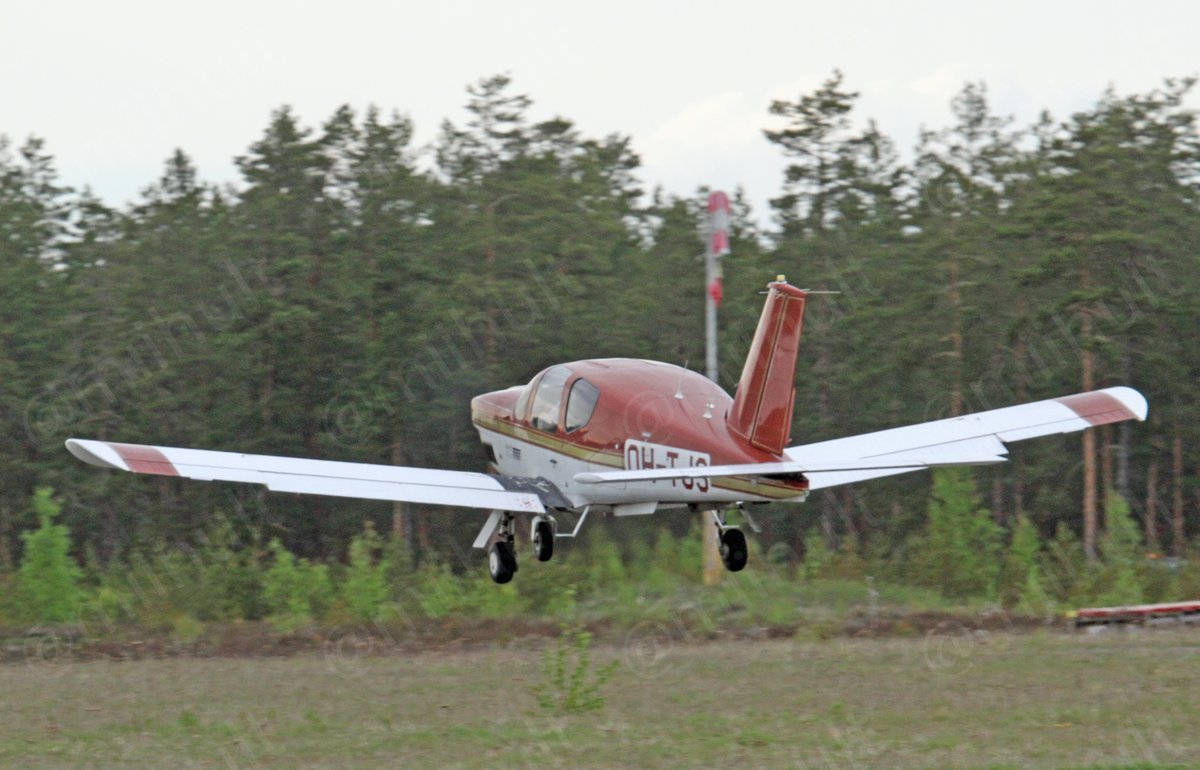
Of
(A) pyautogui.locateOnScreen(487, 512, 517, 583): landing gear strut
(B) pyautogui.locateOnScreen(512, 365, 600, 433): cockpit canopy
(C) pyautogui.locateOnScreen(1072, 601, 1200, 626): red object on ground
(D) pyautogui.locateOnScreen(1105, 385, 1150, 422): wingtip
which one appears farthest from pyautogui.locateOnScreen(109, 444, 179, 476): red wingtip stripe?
(C) pyautogui.locateOnScreen(1072, 601, 1200, 626): red object on ground

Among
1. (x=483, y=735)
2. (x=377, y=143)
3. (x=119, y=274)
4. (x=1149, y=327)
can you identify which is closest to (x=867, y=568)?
(x=1149, y=327)

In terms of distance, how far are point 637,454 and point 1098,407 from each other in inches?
250

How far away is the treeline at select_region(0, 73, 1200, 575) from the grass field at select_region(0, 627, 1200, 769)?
63.7 ft

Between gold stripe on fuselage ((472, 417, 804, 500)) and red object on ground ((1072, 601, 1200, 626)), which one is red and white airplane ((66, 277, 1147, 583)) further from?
red object on ground ((1072, 601, 1200, 626))

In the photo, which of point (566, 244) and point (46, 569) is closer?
point (46, 569)

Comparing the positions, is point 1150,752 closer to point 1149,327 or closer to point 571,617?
point 571,617

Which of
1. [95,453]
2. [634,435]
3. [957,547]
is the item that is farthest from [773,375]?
[957,547]

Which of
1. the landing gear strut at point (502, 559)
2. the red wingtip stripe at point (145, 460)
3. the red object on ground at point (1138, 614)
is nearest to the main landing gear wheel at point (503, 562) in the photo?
the landing gear strut at point (502, 559)

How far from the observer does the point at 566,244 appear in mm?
55094

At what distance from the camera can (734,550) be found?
15.3 metres

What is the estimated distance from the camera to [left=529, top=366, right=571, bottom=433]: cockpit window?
1639 centimetres

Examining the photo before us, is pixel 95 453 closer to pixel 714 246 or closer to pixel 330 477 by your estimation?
pixel 330 477

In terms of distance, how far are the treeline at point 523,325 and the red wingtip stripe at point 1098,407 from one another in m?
30.2

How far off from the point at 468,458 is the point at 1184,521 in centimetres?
2691
